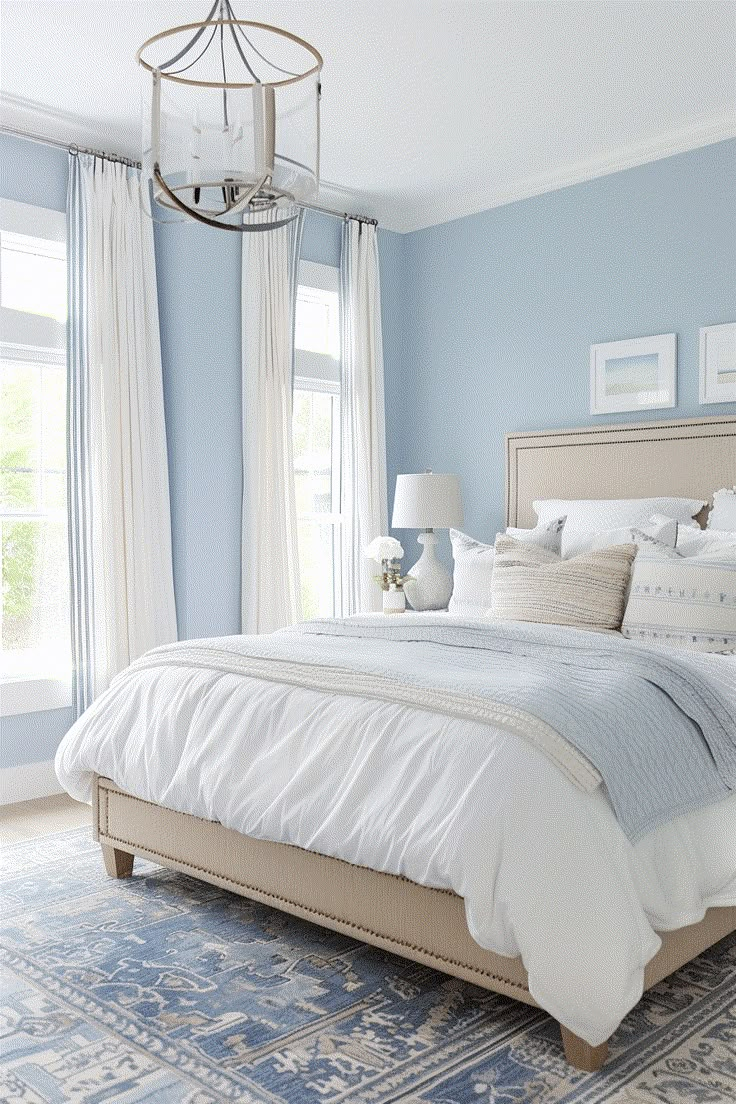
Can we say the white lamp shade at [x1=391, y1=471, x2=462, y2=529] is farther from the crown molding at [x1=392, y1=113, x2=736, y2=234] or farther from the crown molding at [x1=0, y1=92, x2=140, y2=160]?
the crown molding at [x1=0, y1=92, x2=140, y2=160]

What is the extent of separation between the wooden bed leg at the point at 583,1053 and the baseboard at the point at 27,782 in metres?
2.85

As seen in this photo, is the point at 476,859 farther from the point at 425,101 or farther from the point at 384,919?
the point at 425,101

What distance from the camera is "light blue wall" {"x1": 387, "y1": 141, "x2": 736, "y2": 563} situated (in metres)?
4.53

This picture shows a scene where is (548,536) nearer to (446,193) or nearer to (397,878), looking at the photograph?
(446,193)

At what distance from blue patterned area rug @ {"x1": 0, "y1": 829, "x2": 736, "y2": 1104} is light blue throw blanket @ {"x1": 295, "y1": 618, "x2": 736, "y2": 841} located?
49 cm

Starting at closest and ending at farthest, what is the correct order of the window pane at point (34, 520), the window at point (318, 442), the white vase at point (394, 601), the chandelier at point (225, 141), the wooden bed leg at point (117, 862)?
the chandelier at point (225, 141)
the wooden bed leg at point (117, 862)
the window pane at point (34, 520)
the white vase at point (394, 601)
the window at point (318, 442)

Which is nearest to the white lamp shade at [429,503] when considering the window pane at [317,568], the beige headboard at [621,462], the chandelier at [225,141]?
the beige headboard at [621,462]

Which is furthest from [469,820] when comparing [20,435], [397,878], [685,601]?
[20,435]

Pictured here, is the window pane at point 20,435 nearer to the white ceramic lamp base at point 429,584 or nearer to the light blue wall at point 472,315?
the light blue wall at point 472,315

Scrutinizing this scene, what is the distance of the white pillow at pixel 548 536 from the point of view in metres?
4.34

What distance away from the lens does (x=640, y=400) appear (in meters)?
4.72

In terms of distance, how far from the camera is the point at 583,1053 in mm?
2191

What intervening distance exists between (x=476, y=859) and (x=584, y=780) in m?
0.28

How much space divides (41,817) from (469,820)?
2485mm
